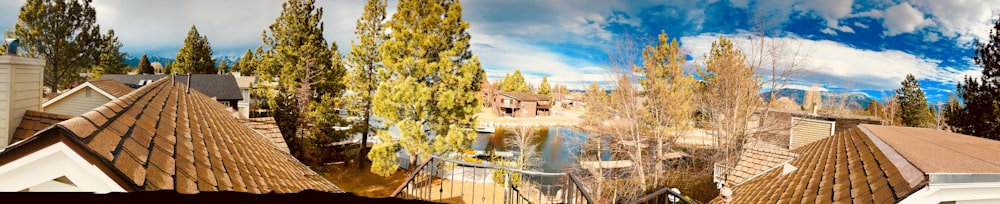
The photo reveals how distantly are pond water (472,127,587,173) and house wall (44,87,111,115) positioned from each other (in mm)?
13819

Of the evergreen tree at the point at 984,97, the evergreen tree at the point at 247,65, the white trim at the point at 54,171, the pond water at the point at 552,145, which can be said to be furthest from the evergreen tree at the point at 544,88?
the white trim at the point at 54,171

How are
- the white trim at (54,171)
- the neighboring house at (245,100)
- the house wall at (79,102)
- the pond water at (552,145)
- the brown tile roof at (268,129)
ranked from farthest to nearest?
the neighboring house at (245,100), the pond water at (552,145), the brown tile roof at (268,129), the house wall at (79,102), the white trim at (54,171)

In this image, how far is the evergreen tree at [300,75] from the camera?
16234 millimetres

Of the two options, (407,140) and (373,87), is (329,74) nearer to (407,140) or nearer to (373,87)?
(373,87)

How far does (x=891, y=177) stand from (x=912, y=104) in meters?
41.4

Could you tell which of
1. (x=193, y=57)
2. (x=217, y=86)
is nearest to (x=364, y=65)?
(x=217, y=86)

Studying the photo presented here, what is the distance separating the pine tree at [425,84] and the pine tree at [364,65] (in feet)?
11.6

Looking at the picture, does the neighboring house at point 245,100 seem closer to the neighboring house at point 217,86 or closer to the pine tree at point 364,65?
the neighboring house at point 217,86

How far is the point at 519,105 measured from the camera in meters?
50.9

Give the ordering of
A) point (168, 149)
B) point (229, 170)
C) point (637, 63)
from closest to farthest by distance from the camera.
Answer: point (168, 149) < point (229, 170) < point (637, 63)

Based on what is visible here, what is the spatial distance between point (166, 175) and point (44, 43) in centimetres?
3089

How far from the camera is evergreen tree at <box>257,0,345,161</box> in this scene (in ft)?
53.3

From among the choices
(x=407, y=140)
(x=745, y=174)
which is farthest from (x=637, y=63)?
(x=407, y=140)

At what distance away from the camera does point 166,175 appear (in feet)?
6.43
